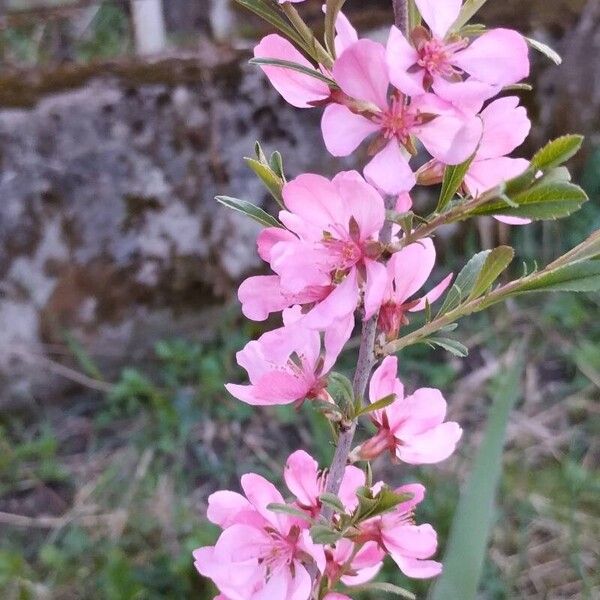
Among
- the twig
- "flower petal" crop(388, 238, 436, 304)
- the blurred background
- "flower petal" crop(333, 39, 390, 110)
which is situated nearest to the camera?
"flower petal" crop(333, 39, 390, 110)

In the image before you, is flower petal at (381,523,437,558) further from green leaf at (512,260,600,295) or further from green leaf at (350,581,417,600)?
green leaf at (512,260,600,295)

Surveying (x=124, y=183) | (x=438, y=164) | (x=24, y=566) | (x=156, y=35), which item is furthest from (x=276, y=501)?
(x=156, y=35)

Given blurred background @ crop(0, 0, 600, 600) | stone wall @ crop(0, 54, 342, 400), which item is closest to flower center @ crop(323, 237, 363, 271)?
blurred background @ crop(0, 0, 600, 600)

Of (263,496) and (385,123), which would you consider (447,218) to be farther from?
(263,496)

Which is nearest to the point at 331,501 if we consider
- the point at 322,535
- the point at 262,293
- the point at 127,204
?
the point at 322,535

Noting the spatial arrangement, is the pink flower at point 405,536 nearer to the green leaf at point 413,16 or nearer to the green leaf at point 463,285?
the green leaf at point 463,285

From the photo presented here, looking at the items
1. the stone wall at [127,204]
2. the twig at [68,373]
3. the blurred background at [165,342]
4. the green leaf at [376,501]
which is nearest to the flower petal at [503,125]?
the green leaf at [376,501]
